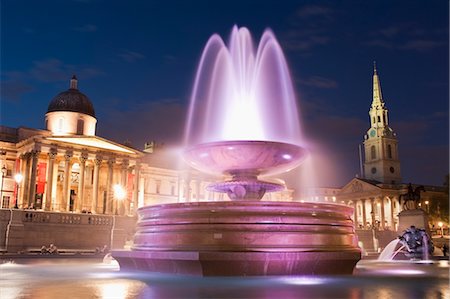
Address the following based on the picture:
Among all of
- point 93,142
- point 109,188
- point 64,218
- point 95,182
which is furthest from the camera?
point 109,188

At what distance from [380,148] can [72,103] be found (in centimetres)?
6870

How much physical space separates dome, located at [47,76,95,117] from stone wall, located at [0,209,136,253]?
893 inches

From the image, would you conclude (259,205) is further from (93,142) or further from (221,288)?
(93,142)

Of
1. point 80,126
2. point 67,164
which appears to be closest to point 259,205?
point 67,164

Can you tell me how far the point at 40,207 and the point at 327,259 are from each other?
39291mm

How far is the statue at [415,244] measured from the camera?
61.9ft

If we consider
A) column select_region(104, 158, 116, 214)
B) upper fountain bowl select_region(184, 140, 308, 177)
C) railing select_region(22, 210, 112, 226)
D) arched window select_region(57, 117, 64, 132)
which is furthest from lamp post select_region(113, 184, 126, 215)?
upper fountain bowl select_region(184, 140, 308, 177)

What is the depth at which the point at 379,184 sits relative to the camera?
8838 cm

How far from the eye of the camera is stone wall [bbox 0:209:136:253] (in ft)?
95.4

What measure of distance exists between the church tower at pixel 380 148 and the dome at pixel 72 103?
217 ft

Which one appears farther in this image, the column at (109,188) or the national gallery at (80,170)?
the column at (109,188)

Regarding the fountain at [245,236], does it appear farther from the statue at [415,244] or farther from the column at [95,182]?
the column at [95,182]

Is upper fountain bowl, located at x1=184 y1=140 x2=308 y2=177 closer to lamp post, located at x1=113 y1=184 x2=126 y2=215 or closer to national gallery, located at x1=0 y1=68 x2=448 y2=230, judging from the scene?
national gallery, located at x1=0 y1=68 x2=448 y2=230

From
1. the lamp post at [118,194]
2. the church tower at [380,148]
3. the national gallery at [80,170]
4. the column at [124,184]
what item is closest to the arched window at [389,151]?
the church tower at [380,148]
